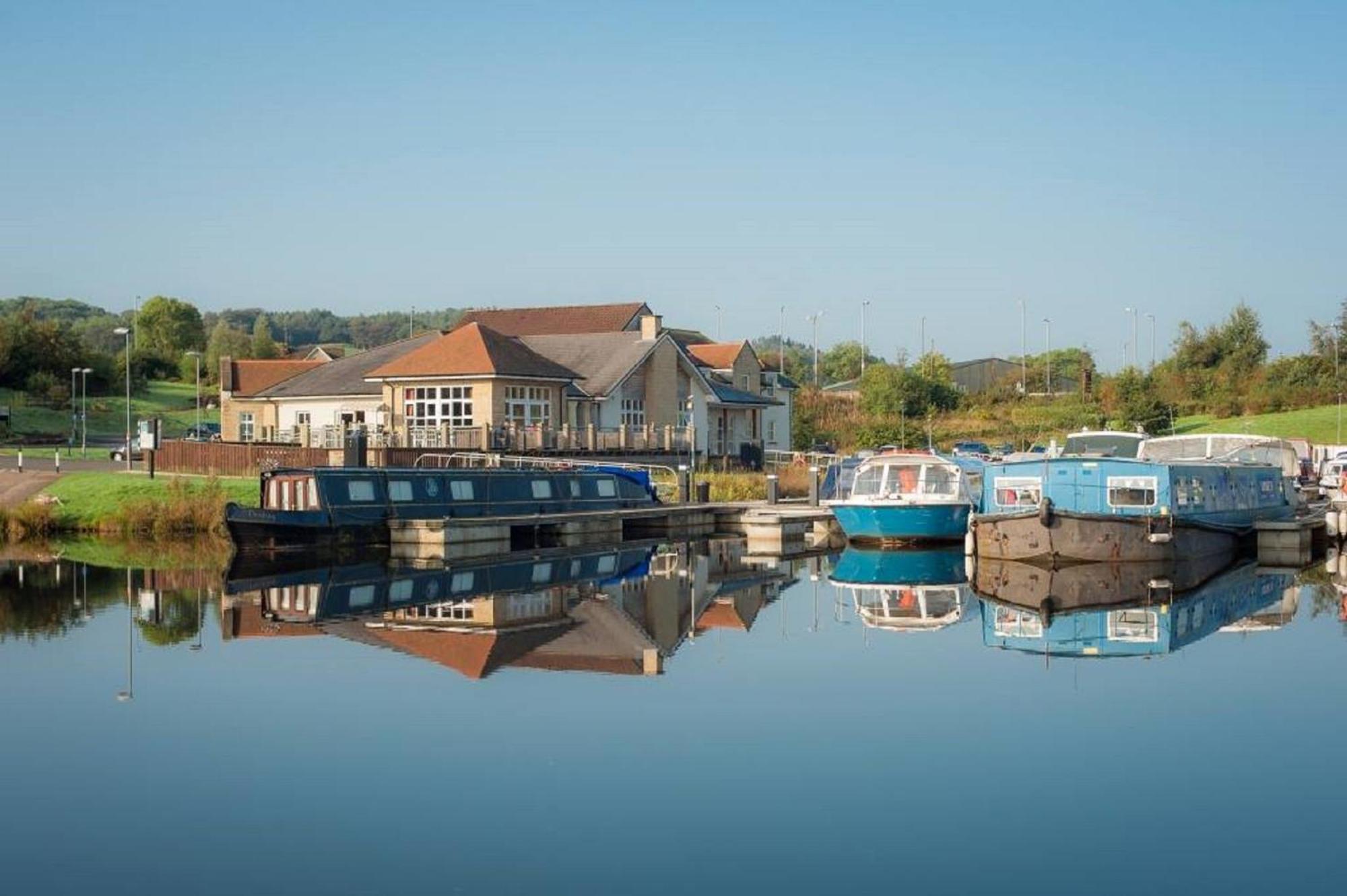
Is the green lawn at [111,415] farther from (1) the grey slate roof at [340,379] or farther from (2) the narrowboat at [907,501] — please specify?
(2) the narrowboat at [907,501]

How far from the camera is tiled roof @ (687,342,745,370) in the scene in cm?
7631

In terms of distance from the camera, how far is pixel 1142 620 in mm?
26156

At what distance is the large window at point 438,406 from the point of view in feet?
179

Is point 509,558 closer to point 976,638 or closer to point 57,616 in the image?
point 57,616

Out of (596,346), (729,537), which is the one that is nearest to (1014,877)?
(729,537)

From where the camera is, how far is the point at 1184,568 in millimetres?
34125

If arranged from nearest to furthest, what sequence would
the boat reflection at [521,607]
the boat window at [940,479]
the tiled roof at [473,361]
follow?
the boat reflection at [521,607] → the boat window at [940,479] → the tiled roof at [473,361]

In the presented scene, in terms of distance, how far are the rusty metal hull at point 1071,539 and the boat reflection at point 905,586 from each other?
110cm

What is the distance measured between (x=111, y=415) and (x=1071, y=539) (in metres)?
62.5

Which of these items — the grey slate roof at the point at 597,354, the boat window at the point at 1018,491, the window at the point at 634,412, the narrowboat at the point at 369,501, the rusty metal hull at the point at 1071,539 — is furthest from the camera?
the window at the point at 634,412

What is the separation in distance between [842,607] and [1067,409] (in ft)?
193

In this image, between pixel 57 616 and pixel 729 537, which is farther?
pixel 729 537

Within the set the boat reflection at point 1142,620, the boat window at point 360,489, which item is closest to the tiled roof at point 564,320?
the boat window at point 360,489

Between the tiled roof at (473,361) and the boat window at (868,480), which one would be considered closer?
the boat window at (868,480)
